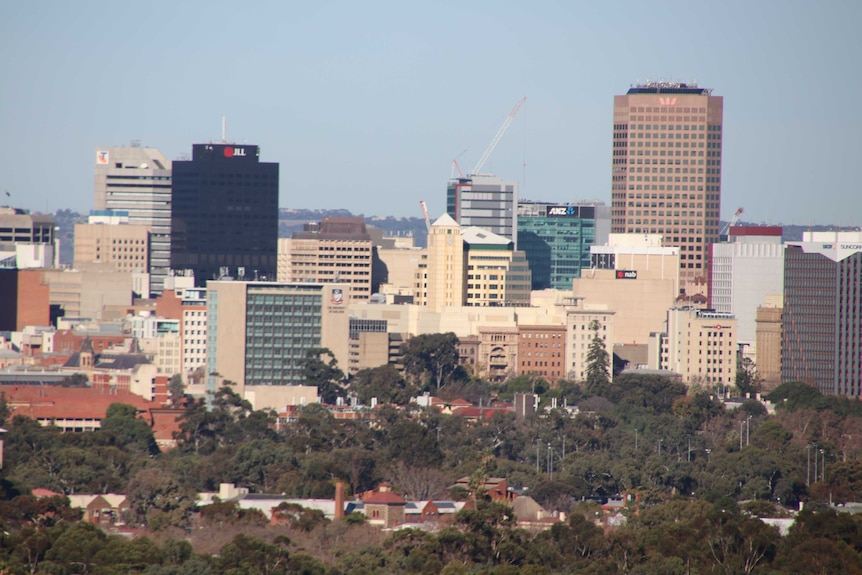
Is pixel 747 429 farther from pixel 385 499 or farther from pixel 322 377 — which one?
pixel 385 499

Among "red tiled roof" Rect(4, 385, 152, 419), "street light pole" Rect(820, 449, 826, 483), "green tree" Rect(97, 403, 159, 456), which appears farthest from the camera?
"red tiled roof" Rect(4, 385, 152, 419)

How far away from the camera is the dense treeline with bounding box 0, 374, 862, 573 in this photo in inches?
4279

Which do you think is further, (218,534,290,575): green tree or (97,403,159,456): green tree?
(97,403,159,456): green tree

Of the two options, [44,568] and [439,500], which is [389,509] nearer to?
[439,500]

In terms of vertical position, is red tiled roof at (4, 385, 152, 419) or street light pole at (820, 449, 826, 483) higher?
red tiled roof at (4, 385, 152, 419)

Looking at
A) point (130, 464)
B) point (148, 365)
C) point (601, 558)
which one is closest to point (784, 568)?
point (601, 558)

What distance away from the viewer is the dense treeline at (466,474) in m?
109

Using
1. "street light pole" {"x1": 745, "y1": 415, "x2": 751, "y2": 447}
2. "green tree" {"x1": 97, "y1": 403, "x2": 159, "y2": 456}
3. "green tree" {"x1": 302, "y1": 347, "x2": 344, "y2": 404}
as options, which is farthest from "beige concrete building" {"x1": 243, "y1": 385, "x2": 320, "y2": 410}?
"street light pole" {"x1": 745, "y1": 415, "x2": 751, "y2": 447}

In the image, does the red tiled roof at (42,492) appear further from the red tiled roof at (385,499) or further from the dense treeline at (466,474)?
the red tiled roof at (385,499)

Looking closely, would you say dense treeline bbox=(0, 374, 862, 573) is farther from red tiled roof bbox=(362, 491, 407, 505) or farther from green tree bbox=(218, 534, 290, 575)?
red tiled roof bbox=(362, 491, 407, 505)

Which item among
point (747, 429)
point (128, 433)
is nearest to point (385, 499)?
point (128, 433)

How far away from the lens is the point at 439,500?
448ft

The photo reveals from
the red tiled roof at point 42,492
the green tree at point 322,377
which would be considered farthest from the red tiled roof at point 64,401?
the red tiled roof at point 42,492

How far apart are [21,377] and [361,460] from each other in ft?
201
